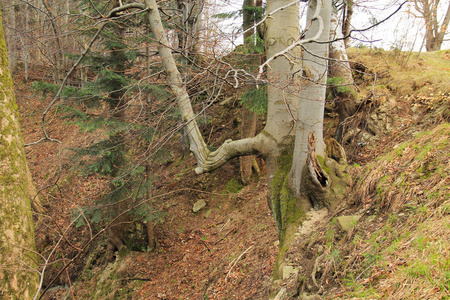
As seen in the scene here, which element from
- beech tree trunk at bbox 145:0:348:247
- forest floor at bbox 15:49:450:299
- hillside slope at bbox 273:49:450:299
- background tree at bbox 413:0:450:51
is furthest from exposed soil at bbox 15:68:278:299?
background tree at bbox 413:0:450:51

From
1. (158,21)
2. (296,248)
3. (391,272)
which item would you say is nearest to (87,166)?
(158,21)

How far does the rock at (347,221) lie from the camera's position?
2965 millimetres

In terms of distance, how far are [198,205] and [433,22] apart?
34.5 feet

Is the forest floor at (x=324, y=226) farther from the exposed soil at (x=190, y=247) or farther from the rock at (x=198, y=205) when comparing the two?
the rock at (x=198, y=205)

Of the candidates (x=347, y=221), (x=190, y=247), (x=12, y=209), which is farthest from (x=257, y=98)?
(x=12, y=209)

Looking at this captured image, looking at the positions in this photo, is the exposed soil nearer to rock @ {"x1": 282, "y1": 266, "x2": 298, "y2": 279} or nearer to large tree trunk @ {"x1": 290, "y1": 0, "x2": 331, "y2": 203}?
rock @ {"x1": 282, "y1": 266, "x2": 298, "y2": 279}

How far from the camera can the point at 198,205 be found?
336 inches

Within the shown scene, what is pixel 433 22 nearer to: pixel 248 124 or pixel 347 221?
pixel 248 124

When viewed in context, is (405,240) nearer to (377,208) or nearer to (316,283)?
(377,208)

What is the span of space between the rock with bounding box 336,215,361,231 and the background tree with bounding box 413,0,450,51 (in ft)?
26.4

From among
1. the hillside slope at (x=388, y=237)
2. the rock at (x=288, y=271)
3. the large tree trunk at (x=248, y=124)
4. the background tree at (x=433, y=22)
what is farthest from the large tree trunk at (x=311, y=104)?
the background tree at (x=433, y=22)

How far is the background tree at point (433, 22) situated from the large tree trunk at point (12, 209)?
405 inches

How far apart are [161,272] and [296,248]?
473cm

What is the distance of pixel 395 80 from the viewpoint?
6395 mm
